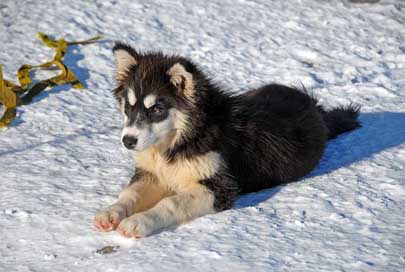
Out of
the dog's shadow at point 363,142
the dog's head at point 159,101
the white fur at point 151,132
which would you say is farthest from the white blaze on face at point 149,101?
the dog's shadow at point 363,142

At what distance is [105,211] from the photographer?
5.09 m

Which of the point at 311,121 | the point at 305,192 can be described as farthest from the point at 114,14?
the point at 305,192

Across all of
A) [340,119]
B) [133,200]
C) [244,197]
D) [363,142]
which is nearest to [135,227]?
[133,200]

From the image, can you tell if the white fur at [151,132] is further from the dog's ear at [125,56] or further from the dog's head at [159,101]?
the dog's ear at [125,56]

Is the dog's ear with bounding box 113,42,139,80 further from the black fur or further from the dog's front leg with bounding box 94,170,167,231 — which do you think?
the dog's front leg with bounding box 94,170,167,231

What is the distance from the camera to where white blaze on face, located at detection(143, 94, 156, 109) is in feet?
17.5

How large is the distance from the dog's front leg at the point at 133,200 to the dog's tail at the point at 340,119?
6.49 ft

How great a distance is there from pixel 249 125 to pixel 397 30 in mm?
4719

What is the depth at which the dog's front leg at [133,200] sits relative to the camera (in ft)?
16.4

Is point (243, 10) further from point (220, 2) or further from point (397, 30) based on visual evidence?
point (397, 30)

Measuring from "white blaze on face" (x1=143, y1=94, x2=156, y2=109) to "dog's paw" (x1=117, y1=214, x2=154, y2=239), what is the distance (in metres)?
0.84

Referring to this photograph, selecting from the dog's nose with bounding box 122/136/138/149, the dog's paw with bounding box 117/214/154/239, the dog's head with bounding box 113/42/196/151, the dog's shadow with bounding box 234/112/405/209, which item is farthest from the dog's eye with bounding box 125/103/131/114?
the dog's shadow with bounding box 234/112/405/209

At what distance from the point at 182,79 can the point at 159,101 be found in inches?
9.0

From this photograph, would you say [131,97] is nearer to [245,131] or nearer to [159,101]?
[159,101]
